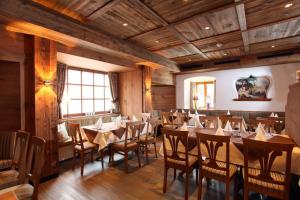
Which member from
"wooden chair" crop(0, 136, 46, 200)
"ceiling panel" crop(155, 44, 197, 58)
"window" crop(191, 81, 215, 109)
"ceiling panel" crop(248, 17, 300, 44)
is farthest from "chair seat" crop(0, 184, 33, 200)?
"window" crop(191, 81, 215, 109)

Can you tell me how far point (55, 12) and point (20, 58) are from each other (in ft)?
3.42

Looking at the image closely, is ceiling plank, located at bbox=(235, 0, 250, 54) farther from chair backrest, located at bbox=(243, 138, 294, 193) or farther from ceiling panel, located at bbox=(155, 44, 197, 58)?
chair backrest, located at bbox=(243, 138, 294, 193)

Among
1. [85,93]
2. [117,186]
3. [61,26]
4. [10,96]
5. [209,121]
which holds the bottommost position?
[117,186]

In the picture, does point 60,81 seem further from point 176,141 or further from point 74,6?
point 176,141

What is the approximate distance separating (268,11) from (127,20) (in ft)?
8.39

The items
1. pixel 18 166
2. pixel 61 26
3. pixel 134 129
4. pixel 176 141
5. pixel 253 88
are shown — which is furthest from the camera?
pixel 253 88

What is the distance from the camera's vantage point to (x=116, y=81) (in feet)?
20.4

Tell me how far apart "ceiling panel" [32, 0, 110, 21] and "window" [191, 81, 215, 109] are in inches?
242

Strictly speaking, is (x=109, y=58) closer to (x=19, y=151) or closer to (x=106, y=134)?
(x=106, y=134)

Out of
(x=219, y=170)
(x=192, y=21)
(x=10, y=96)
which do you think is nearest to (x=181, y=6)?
(x=192, y=21)

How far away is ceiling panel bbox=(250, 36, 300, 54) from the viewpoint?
4574 millimetres

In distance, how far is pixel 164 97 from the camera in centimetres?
806

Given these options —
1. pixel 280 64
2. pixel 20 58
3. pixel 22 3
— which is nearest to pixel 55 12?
pixel 22 3

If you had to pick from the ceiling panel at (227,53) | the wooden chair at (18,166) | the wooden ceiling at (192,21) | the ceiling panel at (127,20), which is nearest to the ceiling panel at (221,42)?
the wooden ceiling at (192,21)
